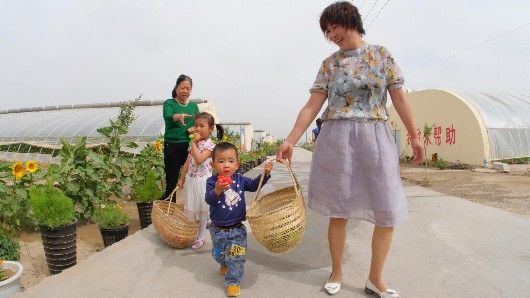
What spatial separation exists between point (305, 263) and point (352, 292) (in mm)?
599

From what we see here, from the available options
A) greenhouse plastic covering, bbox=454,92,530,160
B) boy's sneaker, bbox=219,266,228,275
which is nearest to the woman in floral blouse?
boy's sneaker, bbox=219,266,228,275

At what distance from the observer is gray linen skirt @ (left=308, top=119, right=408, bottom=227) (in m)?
2.20

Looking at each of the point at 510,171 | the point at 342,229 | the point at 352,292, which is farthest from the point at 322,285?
the point at 510,171

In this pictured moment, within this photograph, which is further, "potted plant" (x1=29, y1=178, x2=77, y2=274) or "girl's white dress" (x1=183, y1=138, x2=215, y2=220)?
"girl's white dress" (x1=183, y1=138, x2=215, y2=220)

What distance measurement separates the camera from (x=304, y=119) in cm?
243

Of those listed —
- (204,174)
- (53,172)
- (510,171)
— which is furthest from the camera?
(510,171)

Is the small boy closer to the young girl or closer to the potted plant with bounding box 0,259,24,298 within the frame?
the young girl

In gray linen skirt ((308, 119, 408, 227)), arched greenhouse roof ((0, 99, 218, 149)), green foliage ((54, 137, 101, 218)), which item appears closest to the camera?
gray linen skirt ((308, 119, 408, 227))

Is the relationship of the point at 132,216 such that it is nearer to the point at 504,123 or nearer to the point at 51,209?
the point at 51,209

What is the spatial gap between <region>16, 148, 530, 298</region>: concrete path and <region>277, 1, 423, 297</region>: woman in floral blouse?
0.38 metres

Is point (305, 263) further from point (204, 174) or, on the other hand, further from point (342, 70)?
point (342, 70)

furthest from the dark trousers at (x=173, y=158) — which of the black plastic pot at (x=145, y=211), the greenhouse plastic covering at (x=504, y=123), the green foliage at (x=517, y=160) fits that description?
the green foliage at (x=517, y=160)

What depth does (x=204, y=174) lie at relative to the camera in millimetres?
3383

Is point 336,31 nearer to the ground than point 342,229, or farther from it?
farther from it
